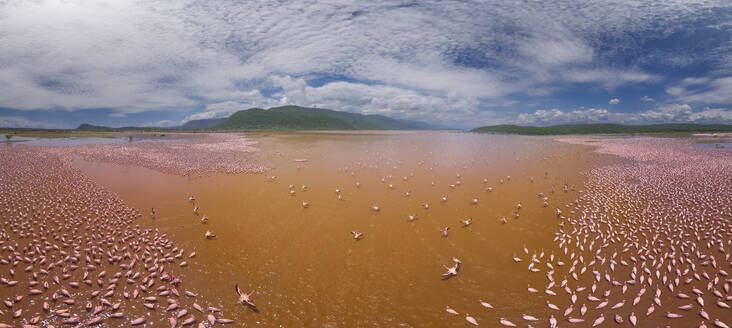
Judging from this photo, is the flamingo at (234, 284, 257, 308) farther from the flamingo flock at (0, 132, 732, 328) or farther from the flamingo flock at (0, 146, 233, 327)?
the flamingo flock at (0, 146, 233, 327)

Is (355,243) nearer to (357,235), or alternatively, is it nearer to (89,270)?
(357,235)

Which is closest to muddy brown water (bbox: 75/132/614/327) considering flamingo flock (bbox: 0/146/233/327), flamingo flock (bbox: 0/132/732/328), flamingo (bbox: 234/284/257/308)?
flamingo (bbox: 234/284/257/308)

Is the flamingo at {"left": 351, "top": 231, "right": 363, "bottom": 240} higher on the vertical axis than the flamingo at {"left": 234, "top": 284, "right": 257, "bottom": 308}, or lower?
higher

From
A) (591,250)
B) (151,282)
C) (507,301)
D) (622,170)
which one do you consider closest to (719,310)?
(591,250)

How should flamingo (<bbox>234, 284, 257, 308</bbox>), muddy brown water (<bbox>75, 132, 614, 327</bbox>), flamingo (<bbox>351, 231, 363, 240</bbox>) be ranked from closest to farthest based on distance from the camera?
1. flamingo (<bbox>234, 284, 257, 308</bbox>)
2. muddy brown water (<bbox>75, 132, 614, 327</bbox>)
3. flamingo (<bbox>351, 231, 363, 240</bbox>)

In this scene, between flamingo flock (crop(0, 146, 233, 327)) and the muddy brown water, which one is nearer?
flamingo flock (crop(0, 146, 233, 327))

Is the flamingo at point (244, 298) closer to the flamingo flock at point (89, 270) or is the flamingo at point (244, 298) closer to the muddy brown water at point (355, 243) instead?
the muddy brown water at point (355, 243)

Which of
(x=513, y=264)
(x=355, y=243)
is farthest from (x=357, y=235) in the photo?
(x=513, y=264)

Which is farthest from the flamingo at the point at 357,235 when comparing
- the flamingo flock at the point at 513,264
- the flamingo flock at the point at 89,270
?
the flamingo flock at the point at 89,270

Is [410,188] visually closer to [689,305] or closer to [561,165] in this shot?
[689,305]
